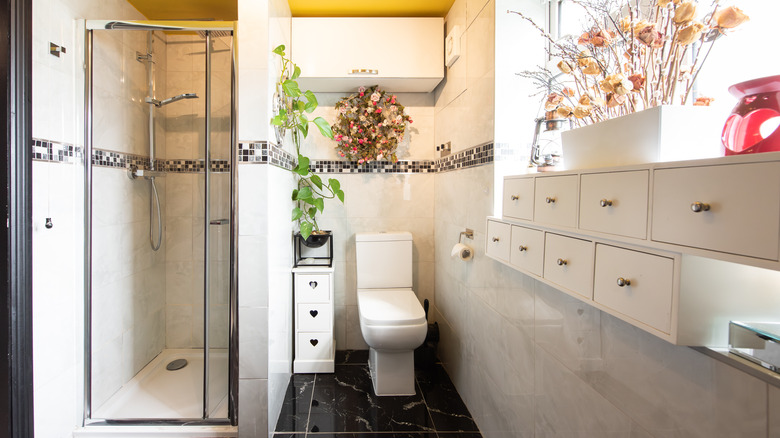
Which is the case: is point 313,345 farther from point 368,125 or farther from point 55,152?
point 55,152

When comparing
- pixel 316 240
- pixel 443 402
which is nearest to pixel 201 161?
pixel 316 240

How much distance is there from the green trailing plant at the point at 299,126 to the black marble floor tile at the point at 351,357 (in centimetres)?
98

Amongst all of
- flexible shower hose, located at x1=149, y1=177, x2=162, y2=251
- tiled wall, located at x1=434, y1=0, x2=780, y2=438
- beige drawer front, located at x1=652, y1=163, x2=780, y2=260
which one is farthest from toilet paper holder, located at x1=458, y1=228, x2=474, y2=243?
flexible shower hose, located at x1=149, y1=177, x2=162, y2=251

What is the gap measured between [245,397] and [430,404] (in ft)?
3.38

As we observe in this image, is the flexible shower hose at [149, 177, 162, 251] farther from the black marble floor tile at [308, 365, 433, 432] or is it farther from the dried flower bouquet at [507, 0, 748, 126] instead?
the dried flower bouquet at [507, 0, 748, 126]

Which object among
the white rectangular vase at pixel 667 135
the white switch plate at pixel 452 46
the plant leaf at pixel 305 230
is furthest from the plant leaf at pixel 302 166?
the white rectangular vase at pixel 667 135

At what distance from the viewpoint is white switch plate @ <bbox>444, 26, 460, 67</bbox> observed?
2.08 metres

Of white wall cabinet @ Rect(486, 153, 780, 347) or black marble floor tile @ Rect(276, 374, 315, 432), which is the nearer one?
white wall cabinet @ Rect(486, 153, 780, 347)

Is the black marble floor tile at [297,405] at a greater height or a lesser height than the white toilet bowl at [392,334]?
lesser

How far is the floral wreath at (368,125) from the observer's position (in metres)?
2.50

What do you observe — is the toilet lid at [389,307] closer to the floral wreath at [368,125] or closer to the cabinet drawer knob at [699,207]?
the floral wreath at [368,125]

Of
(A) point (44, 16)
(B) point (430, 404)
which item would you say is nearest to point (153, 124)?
(A) point (44, 16)

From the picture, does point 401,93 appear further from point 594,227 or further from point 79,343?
point 79,343

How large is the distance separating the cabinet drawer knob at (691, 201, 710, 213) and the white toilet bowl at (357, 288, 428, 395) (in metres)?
1.55
